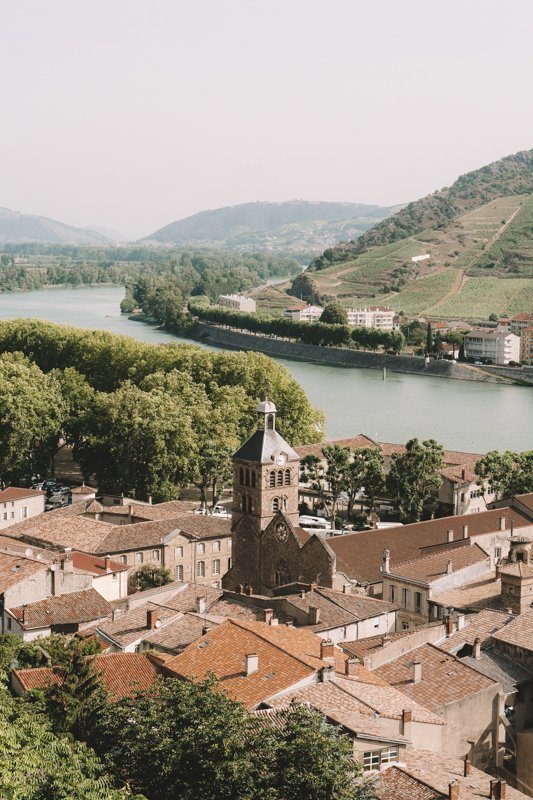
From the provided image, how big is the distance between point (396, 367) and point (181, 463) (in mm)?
57251

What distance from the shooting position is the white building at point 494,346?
99750 mm

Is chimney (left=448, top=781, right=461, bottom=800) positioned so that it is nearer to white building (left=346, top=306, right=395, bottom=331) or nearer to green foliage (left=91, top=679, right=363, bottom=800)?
green foliage (left=91, top=679, right=363, bottom=800)

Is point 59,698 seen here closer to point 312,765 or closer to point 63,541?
point 312,765

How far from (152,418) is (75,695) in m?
29.3

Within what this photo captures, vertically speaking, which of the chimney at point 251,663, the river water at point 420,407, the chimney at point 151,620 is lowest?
the river water at point 420,407

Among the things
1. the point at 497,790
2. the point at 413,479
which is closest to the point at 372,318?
the point at 413,479

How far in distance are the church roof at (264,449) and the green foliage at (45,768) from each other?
16506 mm

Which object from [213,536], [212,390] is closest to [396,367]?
[212,390]

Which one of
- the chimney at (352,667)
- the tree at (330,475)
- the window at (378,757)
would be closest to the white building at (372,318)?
the tree at (330,475)

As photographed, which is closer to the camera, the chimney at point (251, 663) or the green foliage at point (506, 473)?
the chimney at point (251, 663)

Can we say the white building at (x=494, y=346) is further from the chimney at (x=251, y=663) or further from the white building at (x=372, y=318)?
the chimney at (x=251, y=663)

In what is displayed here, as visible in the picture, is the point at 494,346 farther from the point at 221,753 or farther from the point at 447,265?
the point at 221,753

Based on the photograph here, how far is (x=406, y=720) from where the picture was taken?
16.9 meters

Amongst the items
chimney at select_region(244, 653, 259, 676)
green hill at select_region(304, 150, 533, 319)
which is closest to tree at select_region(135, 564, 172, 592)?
chimney at select_region(244, 653, 259, 676)
